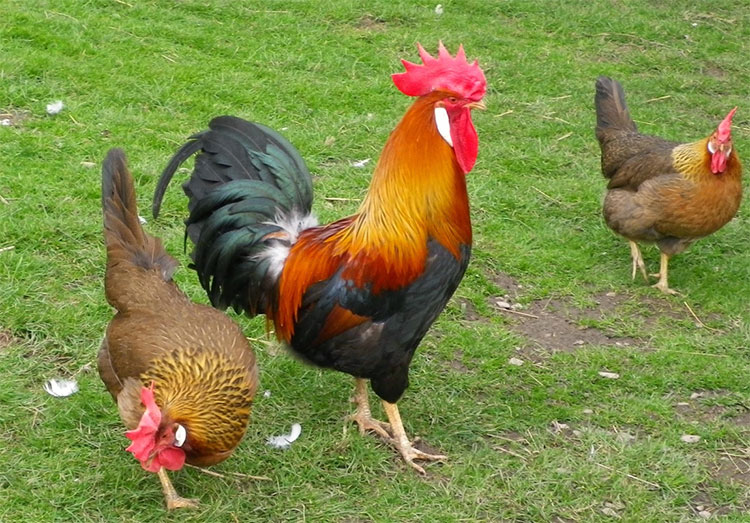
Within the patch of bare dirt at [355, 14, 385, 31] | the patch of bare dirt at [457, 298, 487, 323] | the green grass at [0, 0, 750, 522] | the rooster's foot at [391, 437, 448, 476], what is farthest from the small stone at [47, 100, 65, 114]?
the rooster's foot at [391, 437, 448, 476]

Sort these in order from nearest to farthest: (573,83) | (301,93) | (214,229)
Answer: (214,229) → (301,93) → (573,83)

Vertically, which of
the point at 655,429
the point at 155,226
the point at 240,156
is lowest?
the point at 655,429

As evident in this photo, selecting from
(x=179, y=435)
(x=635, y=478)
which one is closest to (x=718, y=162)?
(x=635, y=478)

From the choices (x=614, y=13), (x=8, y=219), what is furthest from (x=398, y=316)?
(x=614, y=13)

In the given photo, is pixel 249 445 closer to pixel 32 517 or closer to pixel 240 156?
pixel 32 517

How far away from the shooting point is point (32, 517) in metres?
3.93

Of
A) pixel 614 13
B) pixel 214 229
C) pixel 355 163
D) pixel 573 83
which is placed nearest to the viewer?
pixel 214 229

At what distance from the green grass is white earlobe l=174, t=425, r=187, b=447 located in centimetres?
51

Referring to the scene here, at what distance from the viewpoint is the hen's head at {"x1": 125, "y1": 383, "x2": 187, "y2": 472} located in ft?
11.4

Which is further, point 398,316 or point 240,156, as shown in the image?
point 240,156

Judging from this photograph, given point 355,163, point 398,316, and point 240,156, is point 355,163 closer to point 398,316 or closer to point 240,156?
point 240,156

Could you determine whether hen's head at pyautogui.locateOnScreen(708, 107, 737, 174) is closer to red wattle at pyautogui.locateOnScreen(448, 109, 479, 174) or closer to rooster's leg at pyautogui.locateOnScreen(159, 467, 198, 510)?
red wattle at pyautogui.locateOnScreen(448, 109, 479, 174)

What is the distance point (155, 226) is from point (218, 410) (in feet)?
8.17

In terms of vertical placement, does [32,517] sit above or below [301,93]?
below
